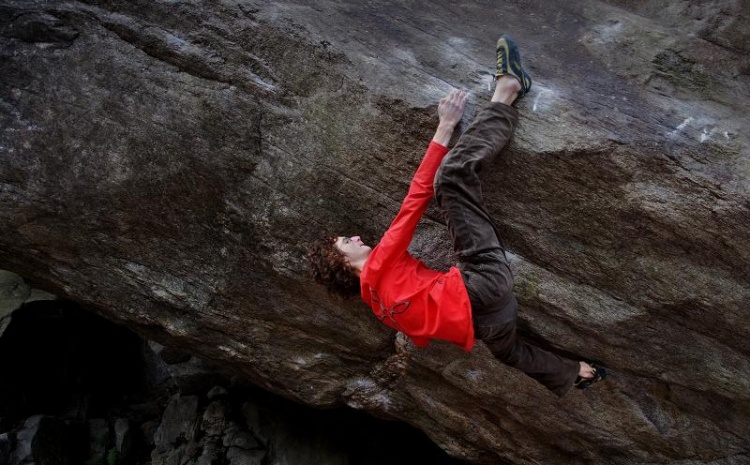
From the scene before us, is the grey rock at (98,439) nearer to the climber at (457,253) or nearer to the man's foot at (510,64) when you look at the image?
the climber at (457,253)

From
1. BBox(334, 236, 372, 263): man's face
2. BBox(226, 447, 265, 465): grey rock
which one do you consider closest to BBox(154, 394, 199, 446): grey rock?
BBox(226, 447, 265, 465): grey rock

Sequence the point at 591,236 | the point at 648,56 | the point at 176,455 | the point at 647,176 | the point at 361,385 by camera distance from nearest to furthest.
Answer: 1. the point at 647,176
2. the point at 591,236
3. the point at 648,56
4. the point at 361,385
5. the point at 176,455

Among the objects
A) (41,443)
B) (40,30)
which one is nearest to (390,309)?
(40,30)

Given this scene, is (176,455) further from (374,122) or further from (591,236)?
(591,236)

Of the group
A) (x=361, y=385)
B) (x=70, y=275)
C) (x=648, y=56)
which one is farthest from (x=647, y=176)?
(x=70, y=275)

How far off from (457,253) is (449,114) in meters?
1.15

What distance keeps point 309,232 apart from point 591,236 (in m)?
2.57

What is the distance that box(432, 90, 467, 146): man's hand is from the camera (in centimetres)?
472

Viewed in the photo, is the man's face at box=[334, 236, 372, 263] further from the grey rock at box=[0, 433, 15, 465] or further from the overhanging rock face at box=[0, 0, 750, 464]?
the grey rock at box=[0, 433, 15, 465]

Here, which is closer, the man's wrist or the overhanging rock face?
the man's wrist

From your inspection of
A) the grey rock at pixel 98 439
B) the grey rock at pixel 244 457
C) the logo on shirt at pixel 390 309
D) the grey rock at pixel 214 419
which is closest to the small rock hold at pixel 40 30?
the logo on shirt at pixel 390 309

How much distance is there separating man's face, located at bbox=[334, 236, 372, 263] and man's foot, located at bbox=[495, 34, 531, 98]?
184 centimetres

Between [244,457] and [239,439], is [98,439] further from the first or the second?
[244,457]

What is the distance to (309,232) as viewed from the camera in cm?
553
